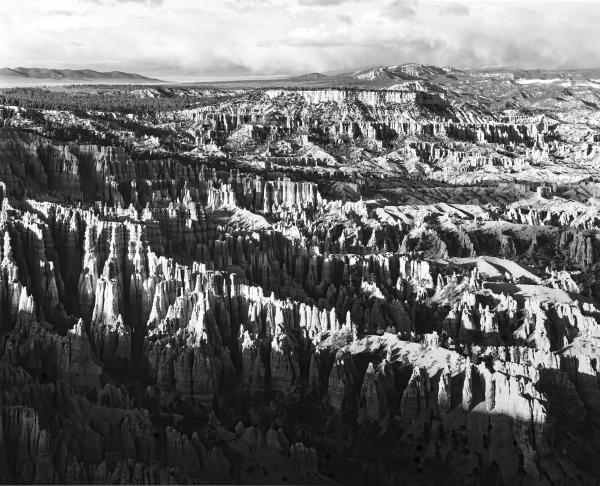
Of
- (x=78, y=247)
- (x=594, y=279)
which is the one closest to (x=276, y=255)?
(x=78, y=247)

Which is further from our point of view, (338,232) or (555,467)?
(338,232)

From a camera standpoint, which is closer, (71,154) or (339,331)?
(339,331)

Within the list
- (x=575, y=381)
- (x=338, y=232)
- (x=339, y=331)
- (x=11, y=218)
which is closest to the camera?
(x=575, y=381)

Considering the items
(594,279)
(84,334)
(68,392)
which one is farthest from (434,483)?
(594,279)

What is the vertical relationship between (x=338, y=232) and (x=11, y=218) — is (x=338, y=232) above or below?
below

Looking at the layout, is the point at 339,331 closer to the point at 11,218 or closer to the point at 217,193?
the point at 11,218

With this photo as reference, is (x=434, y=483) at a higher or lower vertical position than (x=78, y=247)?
lower

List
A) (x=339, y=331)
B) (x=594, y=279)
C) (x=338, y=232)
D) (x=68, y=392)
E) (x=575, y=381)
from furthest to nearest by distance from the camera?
1. (x=338, y=232)
2. (x=594, y=279)
3. (x=339, y=331)
4. (x=575, y=381)
5. (x=68, y=392)

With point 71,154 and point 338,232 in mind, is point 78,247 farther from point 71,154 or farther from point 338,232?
point 338,232

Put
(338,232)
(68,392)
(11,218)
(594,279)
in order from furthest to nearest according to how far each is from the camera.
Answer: (338,232), (594,279), (11,218), (68,392)
